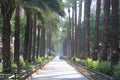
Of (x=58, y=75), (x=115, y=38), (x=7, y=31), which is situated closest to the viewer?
(x=115, y=38)

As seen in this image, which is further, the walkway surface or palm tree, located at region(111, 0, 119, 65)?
the walkway surface

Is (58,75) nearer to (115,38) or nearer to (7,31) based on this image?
(7,31)

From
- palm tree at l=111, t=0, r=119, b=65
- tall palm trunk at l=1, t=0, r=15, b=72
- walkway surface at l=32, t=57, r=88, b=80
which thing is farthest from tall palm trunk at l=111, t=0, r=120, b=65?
walkway surface at l=32, t=57, r=88, b=80

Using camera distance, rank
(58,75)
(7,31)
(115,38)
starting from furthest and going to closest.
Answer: (58,75)
(7,31)
(115,38)

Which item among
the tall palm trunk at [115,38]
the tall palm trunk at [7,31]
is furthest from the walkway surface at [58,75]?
the tall palm trunk at [115,38]

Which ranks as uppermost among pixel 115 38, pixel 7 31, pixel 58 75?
pixel 7 31

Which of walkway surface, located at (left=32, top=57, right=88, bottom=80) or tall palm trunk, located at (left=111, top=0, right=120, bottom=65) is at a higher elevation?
tall palm trunk, located at (left=111, top=0, right=120, bottom=65)

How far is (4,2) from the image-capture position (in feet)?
90.8

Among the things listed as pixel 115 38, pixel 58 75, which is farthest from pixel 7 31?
pixel 58 75

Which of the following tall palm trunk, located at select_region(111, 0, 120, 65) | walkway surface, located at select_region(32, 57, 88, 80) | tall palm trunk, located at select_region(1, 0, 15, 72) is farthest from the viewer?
walkway surface, located at select_region(32, 57, 88, 80)

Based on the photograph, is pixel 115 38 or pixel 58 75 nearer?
pixel 115 38

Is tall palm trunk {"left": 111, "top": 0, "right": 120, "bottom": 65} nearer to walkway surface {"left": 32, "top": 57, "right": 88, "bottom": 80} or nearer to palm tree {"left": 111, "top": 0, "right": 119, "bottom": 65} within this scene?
palm tree {"left": 111, "top": 0, "right": 119, "bottom": 65}

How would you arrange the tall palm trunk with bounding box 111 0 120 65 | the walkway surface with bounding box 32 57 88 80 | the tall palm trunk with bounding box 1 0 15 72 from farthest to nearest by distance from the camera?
the walkway surface with bounding box 32 57 88 80 → the tall palm trunk with bounding box 1 0 15 72 → the tall palm trunk with bounding box 111 0 120 65

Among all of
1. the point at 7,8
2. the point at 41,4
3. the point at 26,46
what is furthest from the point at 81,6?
the point at 7,8
